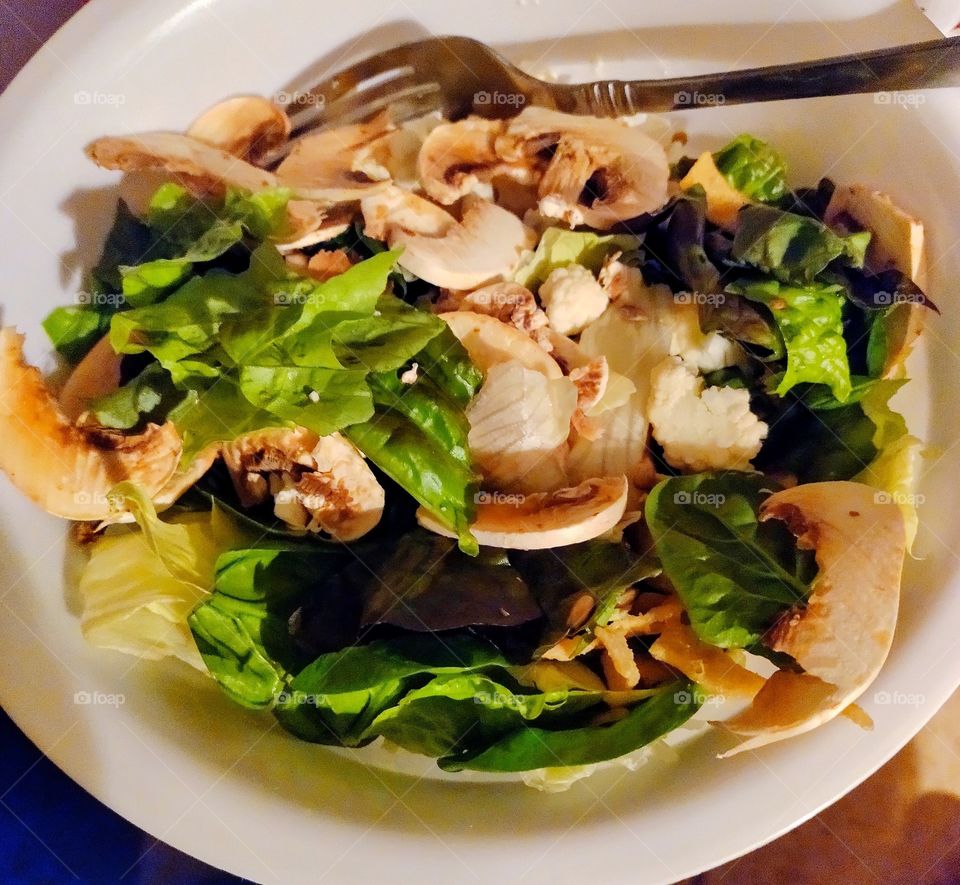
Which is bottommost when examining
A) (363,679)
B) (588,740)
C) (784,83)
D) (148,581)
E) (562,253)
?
(588,740)

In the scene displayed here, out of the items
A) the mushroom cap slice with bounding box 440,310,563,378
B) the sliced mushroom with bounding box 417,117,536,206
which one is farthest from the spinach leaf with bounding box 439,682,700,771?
the sliced mushroom with bounding box 417,117,536,206

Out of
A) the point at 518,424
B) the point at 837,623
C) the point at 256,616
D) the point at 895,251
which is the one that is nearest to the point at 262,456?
the point at 256,616

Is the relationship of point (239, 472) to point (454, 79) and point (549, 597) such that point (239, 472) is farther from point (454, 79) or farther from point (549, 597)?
point (454, 79)

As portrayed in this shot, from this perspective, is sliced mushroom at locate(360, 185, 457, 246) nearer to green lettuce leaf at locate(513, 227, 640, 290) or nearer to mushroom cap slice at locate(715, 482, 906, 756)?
green lettuce leaf at locate(513, 227, 640, 290)

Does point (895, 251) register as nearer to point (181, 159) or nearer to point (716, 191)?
point (716, 191)

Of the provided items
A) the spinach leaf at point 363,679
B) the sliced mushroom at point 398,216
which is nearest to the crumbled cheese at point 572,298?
the sliced mushroom at point 398,216

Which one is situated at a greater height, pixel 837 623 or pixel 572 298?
pixel 572 298
